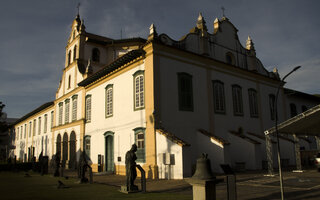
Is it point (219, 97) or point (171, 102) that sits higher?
point (219, 97)

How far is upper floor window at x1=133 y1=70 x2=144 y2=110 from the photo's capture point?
15969 millimetres

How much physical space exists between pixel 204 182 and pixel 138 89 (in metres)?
11.2

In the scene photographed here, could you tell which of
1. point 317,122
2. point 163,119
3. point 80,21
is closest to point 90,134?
point 163,119

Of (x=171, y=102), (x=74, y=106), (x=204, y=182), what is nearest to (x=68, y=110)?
(x=74, y=106)

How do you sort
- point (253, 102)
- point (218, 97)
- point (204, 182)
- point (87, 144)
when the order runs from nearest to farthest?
1. point (204, 182)
2. point (218, 97)
3. point (253, 102)
4. point (87, 144)

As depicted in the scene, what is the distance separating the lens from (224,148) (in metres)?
14.7

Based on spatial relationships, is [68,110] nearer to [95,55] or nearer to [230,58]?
[95,55]

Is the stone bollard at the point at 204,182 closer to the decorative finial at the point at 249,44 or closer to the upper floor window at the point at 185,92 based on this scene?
the upper floor window at the point at 185,92

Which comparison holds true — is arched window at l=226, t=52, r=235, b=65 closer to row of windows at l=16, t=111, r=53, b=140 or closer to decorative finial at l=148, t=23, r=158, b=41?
decorative finial at l=148, t=23, r=158, b=41

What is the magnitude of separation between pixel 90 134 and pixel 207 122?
1019 centimetres

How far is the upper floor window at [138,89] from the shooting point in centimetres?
1597

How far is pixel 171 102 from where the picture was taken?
15414 millimetres

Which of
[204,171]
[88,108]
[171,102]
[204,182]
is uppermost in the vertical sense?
[88,108]

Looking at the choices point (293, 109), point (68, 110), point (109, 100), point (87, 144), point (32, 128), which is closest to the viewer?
point (109, 100)
